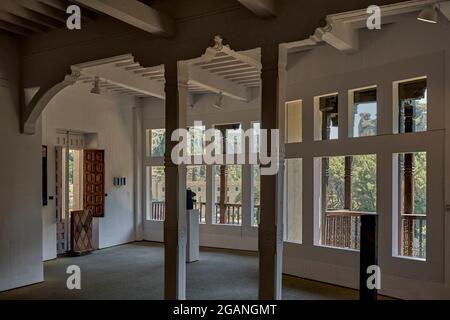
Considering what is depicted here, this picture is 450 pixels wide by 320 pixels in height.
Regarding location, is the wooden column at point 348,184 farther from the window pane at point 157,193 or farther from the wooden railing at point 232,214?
the window pane at point 157,193

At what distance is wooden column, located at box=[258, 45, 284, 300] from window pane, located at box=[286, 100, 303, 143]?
3.68 m

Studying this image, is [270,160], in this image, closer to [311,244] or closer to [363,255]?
[363,255]

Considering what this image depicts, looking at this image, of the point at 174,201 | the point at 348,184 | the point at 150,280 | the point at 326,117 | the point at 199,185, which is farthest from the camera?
the point at 199,185

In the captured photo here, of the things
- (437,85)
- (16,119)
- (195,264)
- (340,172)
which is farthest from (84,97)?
(437,85)

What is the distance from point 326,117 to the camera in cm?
697

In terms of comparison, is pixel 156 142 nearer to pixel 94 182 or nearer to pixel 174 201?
pixel 94 182

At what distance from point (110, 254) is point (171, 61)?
542 centimetres

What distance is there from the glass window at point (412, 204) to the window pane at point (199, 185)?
522 centimetres

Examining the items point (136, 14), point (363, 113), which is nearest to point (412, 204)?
point (363, 113)

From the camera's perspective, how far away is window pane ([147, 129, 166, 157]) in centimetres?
1073

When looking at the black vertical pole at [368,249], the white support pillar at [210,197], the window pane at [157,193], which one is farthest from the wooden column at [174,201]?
the window pane at [157,193]

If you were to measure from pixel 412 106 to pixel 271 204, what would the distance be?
117 inches

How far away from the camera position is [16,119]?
6.14m
